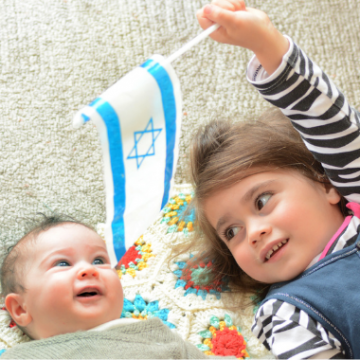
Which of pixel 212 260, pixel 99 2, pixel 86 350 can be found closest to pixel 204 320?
pixel 212 260

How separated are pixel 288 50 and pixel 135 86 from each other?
295 millimetres

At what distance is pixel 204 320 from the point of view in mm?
1013

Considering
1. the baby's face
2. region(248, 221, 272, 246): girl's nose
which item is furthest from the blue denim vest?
the baby's face

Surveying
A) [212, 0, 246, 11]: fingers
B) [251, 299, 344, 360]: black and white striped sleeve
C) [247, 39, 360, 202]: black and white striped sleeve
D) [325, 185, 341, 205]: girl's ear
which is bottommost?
[251, 299, 344, 360]: black and white striped sleeve

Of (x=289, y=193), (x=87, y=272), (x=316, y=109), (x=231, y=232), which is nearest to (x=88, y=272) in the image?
(x=87, y=272)

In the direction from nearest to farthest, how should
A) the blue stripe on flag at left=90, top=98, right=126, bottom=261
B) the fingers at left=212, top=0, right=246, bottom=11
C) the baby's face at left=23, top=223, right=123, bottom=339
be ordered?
the blue stripe on flag at left=90, top=98, right=126, bottom=261 < the fingers at left=212, top=0, right=246, bottom=11 < the baby's face at left=23, top=223, right=123, bottom=339

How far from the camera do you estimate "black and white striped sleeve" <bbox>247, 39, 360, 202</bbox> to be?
0.80 meters

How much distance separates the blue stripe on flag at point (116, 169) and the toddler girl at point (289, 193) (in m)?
0.22

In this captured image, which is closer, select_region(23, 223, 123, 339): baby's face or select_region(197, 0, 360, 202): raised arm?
select_region(197, 0, 360, 202): raised arm

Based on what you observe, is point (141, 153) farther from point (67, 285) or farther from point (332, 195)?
point (332, 195)

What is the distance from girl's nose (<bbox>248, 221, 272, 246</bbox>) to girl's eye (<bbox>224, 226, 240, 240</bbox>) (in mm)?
61

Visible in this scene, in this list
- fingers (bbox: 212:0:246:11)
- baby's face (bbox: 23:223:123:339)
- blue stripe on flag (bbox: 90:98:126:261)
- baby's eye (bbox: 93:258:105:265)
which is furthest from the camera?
baby's eye (bbox: 93:258:105:265)

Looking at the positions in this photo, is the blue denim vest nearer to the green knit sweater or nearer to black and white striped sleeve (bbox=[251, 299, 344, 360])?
black and white striped sleeve (bbox=[251, 299, 344, 360])

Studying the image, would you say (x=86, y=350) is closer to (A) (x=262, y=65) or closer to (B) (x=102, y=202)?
(B) (x=102, y=202)
